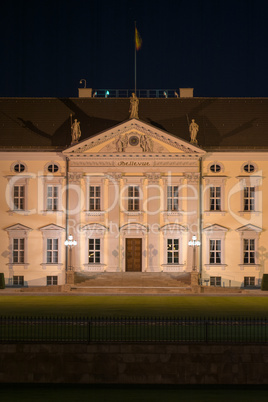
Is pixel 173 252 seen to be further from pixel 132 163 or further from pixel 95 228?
pixel 132 163

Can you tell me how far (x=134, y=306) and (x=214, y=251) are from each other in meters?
19.0

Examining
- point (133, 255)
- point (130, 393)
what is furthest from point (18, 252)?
point (130, 393)

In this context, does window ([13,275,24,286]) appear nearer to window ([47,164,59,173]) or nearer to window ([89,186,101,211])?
window ([89,186,101,211])

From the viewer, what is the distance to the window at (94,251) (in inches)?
2245

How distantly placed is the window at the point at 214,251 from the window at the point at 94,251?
28.7 feet

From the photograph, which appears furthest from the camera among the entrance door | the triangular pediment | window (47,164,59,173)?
window (47,164,59,173)

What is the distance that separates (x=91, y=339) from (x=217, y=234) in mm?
33837

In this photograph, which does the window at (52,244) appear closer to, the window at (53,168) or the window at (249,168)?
the window at (53,168)

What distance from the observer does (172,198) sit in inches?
2248

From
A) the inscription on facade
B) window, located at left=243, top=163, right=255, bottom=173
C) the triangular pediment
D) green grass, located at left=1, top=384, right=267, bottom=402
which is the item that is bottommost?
green grass, located at left=1, top=384, right=267, bottom=402

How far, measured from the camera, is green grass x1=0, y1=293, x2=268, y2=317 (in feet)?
115

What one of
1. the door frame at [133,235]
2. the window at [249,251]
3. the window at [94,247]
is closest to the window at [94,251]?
the window at [94,247]

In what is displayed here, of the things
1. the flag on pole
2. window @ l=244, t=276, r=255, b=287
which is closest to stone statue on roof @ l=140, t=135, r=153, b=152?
the flag on pole

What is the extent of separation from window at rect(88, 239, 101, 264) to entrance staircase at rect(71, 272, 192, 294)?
5.47ft
